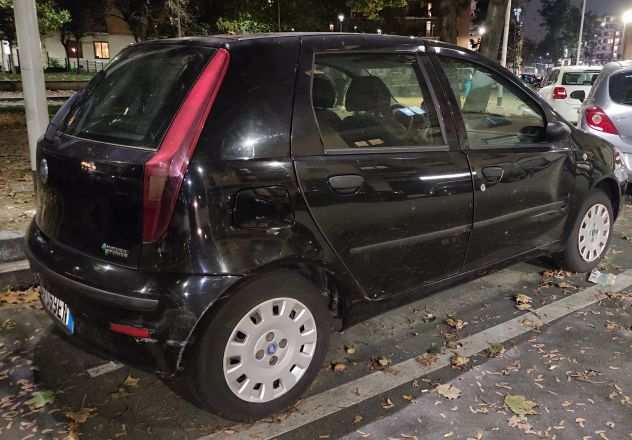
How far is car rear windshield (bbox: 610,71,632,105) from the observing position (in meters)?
7.17

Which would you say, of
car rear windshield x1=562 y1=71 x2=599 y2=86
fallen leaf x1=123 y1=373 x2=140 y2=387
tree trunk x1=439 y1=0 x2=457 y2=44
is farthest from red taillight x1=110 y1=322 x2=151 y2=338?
tree trunk x1=439 y1=0 x2=457 y2=44

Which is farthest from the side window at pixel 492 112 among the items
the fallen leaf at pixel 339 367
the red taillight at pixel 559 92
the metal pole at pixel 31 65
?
the red taillight at pixel 559 92

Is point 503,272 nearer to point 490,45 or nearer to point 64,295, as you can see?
point 64,295

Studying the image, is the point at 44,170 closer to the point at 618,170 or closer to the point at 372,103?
the point at 372,103

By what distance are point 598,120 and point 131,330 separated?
644 centimetres

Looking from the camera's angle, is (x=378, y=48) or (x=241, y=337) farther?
(x=378, y=48)

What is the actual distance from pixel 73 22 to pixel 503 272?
5171 centimetres

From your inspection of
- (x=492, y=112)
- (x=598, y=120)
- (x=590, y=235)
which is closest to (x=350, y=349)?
(x=492, y=112)

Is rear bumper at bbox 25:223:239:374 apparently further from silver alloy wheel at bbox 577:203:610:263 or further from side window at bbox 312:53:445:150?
silver alloy wheel at bbox 577:203:610:263

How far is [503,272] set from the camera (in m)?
5.13

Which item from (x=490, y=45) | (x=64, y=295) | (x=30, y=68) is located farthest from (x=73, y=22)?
(x=64, y=295)

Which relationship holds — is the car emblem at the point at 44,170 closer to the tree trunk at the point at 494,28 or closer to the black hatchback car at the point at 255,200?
the black hatchback car at the point at 255,200

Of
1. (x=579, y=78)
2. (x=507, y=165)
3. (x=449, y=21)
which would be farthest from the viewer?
(x=449, y=21)

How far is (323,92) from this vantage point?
3051 millimetres
